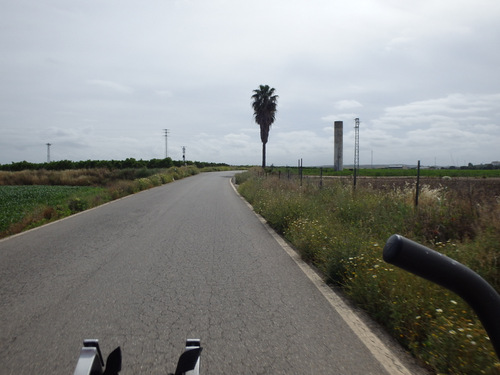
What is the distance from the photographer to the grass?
13477mm

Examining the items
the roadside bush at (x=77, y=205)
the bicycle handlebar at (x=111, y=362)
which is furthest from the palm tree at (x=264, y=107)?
the bicycle handlebar at (x=111, y=362)

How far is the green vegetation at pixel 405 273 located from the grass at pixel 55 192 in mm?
8754

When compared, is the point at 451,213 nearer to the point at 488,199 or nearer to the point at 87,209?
the point at 488,199

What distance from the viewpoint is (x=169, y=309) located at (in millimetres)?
4453

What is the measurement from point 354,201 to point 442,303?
675 centimetres

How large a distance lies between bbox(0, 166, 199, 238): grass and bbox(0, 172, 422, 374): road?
18.5 ft

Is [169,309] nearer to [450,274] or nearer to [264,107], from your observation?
[450,274]

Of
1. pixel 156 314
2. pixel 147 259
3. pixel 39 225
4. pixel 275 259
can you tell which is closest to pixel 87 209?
pixel 39 225

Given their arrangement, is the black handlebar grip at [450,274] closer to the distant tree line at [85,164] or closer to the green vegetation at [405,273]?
the green vegetation at [405,273]

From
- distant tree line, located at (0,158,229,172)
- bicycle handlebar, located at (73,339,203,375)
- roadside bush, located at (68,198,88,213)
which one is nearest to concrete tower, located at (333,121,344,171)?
distant tree line, located at (0,158,229,172)

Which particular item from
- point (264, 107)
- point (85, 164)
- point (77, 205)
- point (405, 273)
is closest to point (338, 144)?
point (264, 107)

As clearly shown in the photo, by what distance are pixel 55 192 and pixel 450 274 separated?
32477 millimetres

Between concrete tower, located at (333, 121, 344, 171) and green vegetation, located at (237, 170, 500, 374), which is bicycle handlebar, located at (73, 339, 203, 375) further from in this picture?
concrete tower, located at (333, 121, 344, 171)

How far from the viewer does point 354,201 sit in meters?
10.7
